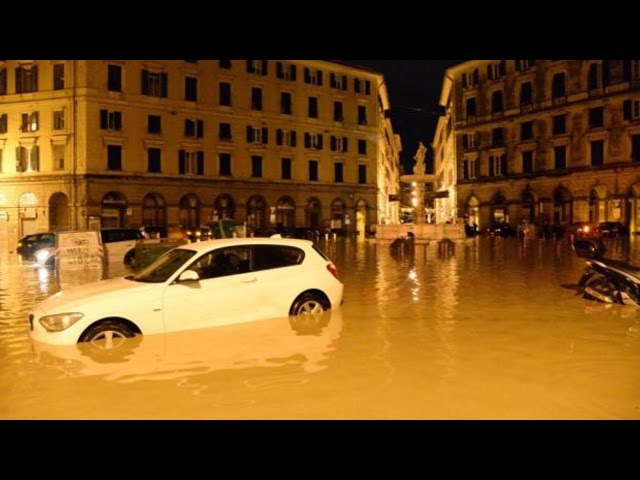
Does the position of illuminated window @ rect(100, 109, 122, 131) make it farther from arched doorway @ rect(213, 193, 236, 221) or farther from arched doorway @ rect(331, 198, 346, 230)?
arched doorway @ rect(331, 198, 346, 230)

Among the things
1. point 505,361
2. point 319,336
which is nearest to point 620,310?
point 505,361

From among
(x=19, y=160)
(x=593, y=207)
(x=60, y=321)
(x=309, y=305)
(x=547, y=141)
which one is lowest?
(x=309, y=305)

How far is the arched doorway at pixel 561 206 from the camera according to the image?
181 ft

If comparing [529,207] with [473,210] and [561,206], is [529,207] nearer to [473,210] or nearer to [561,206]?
[561,206]

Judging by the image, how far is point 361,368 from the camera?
25.6 feet

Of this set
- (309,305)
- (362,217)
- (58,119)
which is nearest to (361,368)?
(309,305)

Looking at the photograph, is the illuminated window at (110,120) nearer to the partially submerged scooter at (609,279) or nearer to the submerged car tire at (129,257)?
the submerged car tire at (129,257)

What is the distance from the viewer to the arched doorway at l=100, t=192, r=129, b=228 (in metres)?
47.9

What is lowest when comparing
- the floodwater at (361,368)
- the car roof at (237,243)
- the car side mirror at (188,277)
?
the floodwater at (361,368)

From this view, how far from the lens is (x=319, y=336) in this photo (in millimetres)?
9758

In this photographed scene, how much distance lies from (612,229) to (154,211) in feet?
120

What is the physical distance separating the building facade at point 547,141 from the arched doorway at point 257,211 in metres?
22.6

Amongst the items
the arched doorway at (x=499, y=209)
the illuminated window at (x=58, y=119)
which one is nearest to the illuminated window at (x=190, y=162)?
the illuminated window at (x=58, y=119)
